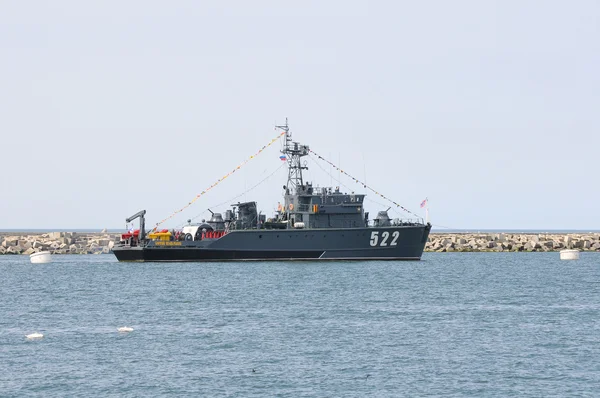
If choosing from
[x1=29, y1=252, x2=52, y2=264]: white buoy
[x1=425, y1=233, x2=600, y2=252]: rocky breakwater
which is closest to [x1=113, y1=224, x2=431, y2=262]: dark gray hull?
[x1=29, y1=252, x2=52, y2=264]: white buoy

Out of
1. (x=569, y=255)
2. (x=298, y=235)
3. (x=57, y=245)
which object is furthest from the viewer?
(x=57, y=245)

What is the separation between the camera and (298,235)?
67562mm

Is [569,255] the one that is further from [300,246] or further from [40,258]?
[40,258]

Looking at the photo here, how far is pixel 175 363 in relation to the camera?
27375 mm

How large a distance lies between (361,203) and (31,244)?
49.1 metres

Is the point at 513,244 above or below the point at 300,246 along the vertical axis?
below

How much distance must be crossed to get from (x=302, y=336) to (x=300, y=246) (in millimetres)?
35465

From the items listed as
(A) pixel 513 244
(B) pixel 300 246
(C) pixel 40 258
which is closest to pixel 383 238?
(B) pixel 300 246

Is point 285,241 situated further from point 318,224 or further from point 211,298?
point 211,298

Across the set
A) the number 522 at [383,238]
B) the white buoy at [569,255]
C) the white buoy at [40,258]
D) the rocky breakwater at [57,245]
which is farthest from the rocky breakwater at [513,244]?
the white buoy at [40,258]

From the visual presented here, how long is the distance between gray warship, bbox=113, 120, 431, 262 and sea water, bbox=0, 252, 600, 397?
9307 millimetres

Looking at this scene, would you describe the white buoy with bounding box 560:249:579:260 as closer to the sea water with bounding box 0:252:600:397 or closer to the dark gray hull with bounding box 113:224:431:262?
the dark gray hull with bounding box 113:224:431:262

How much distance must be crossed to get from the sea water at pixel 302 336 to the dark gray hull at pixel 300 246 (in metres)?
9.16

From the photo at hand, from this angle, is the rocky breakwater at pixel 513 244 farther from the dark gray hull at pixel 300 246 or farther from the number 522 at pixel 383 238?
the number 522 at pixel 383 238
